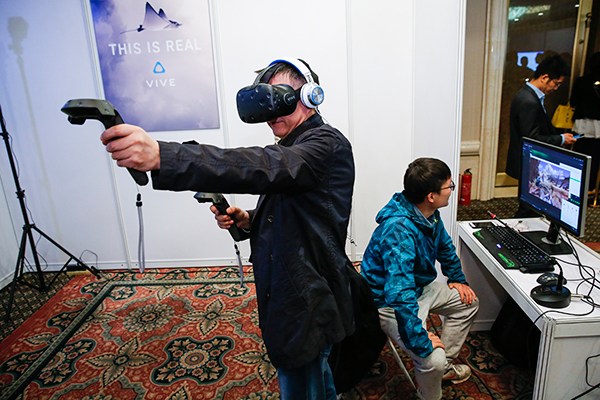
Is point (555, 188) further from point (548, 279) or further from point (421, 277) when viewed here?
point (421, 277)

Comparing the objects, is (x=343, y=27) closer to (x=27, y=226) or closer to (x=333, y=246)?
(x=333, y=246)

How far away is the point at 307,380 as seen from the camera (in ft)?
4.59

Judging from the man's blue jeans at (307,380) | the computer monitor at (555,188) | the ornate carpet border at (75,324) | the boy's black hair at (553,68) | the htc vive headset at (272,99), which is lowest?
the ornate carpet border at (75,324)

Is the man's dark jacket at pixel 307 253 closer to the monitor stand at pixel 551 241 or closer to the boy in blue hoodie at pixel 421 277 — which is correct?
the boy in blue hoodie at pixel 421 277

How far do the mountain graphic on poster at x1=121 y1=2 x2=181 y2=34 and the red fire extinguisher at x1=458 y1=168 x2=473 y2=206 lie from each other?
3.32 meters

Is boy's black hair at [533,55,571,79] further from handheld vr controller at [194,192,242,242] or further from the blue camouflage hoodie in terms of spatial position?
handheld vr controller at [194,192,242,242]

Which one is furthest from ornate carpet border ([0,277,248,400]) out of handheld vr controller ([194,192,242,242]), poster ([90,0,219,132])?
handheld vr controller ([194,192,242,242])

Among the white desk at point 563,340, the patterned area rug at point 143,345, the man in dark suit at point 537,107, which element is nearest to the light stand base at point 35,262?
the patterned area rug at point 143,345

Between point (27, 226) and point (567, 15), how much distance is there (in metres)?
5.64

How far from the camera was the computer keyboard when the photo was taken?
1.81 m

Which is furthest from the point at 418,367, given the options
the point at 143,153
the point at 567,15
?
the point at 567,15

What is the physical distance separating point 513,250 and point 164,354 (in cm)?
197

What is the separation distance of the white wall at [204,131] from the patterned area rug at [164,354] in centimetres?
54

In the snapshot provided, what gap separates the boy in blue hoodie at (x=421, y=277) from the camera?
1.68m
